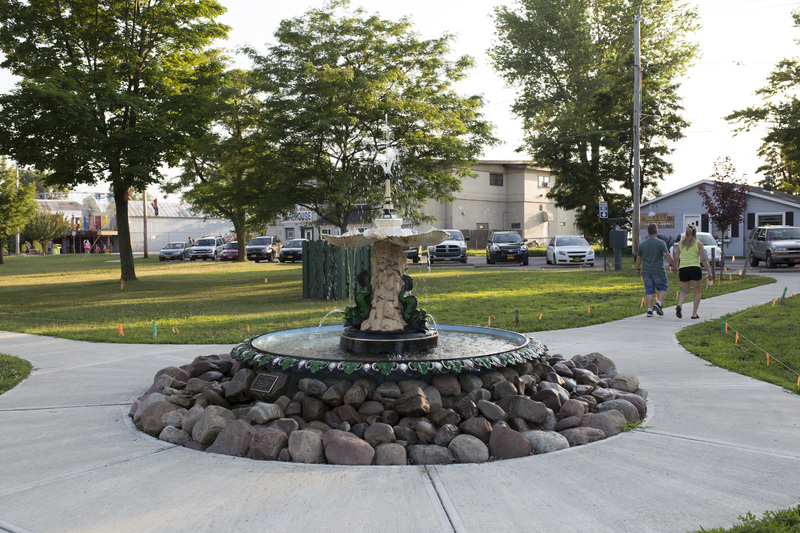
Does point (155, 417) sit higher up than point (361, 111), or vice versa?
point (361, 111)

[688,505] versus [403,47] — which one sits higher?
[403,47]

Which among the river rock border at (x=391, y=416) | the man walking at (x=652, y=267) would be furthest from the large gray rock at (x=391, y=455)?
the man walking at (x=652, y=267)

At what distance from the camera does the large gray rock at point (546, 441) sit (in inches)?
185

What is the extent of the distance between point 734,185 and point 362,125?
12764mm

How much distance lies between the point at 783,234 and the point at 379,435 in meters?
27.0

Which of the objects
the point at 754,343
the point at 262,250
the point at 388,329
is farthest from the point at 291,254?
the point at 388,329

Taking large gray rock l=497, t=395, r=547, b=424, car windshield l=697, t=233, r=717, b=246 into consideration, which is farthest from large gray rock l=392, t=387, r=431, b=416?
car windshield l=697, t=233, r=717, b=246

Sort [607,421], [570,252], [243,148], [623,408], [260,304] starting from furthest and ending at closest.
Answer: [570,252] → [243,148] → [260,304] → [623,408] → [607,421]

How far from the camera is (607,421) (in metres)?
5.13

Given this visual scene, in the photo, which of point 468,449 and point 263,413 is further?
point 263,413

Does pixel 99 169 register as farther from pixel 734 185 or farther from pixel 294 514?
pixel 734 185

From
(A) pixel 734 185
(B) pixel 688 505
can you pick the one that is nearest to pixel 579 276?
(A) pixel 734 185

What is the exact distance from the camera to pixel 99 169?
803 inches

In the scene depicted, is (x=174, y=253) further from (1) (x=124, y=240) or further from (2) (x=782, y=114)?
(2) (x=782, y=114)
